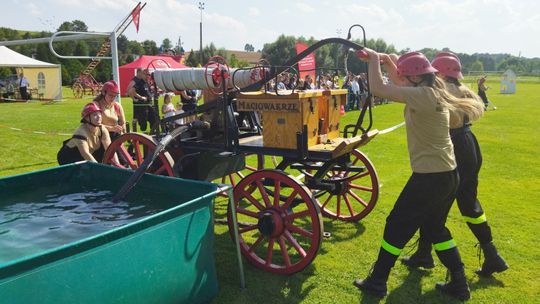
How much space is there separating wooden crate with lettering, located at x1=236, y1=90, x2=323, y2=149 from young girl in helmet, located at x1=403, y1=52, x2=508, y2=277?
1.12 meters

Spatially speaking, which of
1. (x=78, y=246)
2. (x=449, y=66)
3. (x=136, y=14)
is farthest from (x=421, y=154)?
(x=136, y=14)

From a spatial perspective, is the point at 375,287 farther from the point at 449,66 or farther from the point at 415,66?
the point at 449,66

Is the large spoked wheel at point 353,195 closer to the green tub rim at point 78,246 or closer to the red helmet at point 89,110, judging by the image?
the green tub rim at point 78,246

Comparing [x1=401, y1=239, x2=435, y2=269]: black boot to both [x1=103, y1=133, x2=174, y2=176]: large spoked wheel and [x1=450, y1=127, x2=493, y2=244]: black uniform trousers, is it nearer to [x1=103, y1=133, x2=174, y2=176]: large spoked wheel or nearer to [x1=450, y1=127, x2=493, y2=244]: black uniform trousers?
[x1=450, y1=127, x2=493, y2=244]: black uniform trousers

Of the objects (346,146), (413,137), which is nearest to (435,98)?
(413,137)

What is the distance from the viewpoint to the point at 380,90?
3.27 m

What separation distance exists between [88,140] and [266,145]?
259 centimetres

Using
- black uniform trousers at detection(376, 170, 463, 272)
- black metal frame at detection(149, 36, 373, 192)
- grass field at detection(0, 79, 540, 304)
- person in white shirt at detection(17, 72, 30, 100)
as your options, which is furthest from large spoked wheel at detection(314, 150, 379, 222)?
person in white shirt at detection(17, 72, 30, 100)

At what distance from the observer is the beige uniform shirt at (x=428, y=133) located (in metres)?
3.23

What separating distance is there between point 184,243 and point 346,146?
1.64 m

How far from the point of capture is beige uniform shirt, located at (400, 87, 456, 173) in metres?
3.23

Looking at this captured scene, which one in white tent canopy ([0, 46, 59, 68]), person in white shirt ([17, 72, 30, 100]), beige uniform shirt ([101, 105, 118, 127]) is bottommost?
beige uniform shirt ([101, 105, 118, 127])

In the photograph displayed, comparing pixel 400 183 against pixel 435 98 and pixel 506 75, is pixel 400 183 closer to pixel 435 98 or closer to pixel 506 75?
pixel 435 98

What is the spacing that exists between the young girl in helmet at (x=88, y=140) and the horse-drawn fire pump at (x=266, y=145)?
557mm
